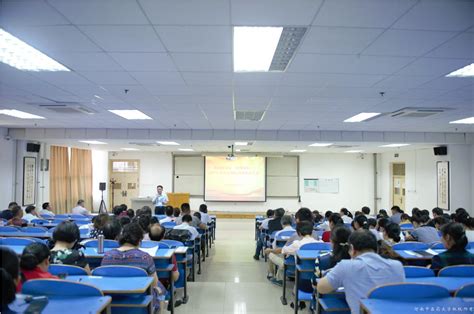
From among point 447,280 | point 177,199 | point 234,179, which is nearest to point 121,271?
point 447,280

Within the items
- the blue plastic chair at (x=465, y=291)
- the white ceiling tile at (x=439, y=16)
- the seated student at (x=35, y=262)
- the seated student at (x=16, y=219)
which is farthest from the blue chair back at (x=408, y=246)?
the seated student at (x=16, y=219)

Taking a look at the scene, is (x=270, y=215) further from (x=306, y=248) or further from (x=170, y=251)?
(x=170, y=251)

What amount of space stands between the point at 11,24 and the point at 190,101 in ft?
9.23

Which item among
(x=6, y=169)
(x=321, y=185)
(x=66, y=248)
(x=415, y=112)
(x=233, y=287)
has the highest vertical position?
(x=415, y=112)

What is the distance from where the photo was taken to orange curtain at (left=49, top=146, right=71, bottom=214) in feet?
36.6

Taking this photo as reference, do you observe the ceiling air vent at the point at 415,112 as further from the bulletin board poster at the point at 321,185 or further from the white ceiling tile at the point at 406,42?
the bulletin board poster at the point at 321,185

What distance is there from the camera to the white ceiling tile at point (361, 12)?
211cm

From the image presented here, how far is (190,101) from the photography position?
5098 mm

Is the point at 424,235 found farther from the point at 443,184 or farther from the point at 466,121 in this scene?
the point at 443,184

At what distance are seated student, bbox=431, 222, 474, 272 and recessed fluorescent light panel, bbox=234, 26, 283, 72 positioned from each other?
2.41 m

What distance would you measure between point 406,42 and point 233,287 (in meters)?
3.85

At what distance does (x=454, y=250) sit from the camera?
3.14 meters

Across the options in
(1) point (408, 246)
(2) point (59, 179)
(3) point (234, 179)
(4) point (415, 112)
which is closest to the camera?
(1) point (408, 246)

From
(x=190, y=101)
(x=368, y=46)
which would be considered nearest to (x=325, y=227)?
(x=190, y=101)
